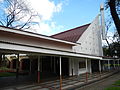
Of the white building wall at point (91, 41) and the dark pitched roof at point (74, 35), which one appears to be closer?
the dark pitched roof at point (74, 35)

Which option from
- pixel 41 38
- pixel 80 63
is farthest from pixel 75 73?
pixel 41 38

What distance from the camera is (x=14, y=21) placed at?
2614 cm

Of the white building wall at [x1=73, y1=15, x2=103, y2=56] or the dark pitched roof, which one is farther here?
the white building wall at [x1=73, y1=15, x2=103, y2=56]

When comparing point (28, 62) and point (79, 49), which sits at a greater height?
point (79, 49)

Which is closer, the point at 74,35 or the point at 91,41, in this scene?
the point at 74,35

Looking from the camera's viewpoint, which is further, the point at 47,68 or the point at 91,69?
the point at 91,69

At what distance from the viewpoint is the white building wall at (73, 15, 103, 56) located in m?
19.1

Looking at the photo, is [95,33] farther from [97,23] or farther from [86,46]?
[86,46]

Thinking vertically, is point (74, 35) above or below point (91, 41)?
above

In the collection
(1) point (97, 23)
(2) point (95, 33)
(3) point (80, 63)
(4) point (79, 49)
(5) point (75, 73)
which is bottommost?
(5) point (75, 73)

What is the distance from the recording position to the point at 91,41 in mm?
21891

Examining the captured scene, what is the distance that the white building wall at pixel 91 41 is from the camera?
19.1 metres

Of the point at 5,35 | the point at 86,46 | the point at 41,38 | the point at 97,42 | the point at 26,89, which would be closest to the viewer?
the point at 26,89

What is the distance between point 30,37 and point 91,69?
12951mm
